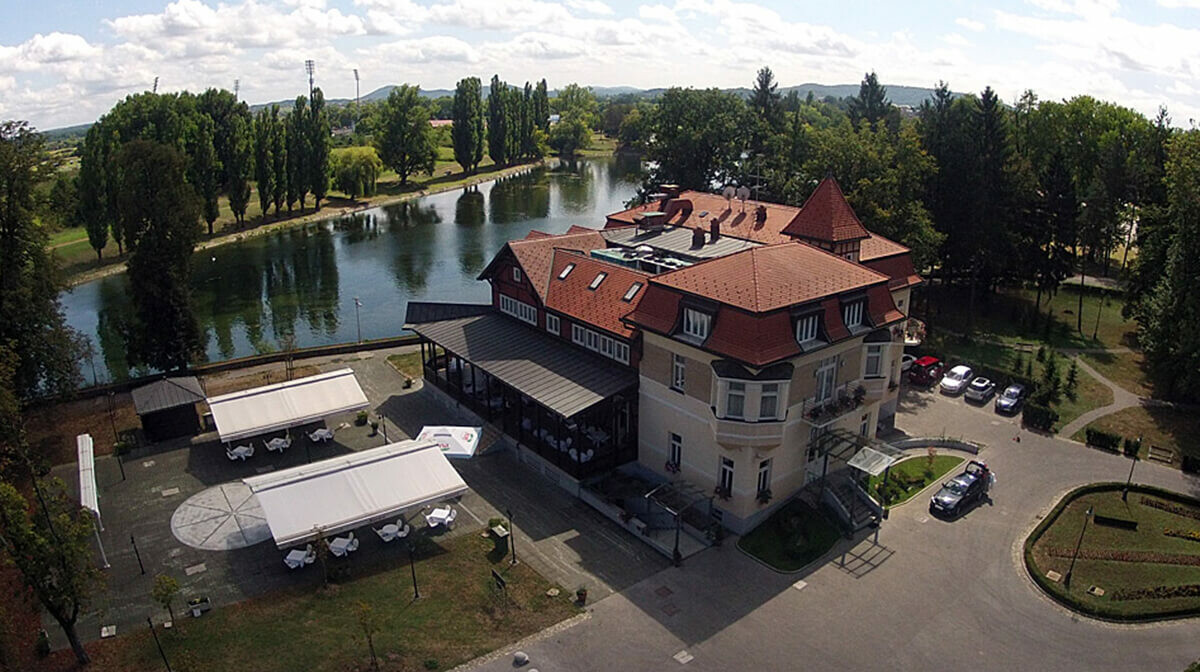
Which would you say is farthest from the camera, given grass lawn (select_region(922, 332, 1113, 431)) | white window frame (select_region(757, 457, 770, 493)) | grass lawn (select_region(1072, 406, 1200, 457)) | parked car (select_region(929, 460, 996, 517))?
grass lawn (select_region(922, 332, 1113, 431))

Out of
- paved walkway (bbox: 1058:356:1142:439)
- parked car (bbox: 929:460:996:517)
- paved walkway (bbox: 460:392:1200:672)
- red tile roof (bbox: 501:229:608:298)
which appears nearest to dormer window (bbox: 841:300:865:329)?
parked car (bbox: 929:460:996:517)

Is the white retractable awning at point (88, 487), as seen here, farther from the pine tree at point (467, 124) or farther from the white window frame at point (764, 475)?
the pine tree at point (467, 124)

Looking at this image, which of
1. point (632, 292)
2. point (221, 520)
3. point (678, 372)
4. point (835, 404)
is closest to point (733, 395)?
point (678, 372)

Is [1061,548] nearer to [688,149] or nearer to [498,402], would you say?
[498,402]

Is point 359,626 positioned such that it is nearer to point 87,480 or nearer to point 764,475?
point 87,480

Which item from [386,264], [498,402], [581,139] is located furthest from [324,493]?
[581,139]

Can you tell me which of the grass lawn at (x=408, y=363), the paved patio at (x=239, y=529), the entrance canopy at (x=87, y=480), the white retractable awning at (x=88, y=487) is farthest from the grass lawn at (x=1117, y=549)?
the entrance canopy at (x=87, y=480)

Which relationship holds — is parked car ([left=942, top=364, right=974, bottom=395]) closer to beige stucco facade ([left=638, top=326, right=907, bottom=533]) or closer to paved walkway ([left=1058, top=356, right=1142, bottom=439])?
paved walkway ([left=1058, top=356, right=1142, bottom=439])
